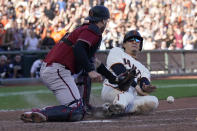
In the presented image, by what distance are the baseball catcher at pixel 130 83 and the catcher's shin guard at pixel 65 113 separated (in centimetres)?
62

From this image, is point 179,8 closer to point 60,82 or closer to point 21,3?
point 21,3

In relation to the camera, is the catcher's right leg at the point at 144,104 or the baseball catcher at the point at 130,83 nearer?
the baseball catcher at the point at 130,83

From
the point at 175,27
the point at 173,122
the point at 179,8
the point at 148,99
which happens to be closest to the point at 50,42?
the point at 175,27

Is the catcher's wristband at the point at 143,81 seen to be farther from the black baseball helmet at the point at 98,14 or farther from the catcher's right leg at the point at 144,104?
the black baseball helmet at the point at 98,14

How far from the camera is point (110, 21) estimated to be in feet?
58.9

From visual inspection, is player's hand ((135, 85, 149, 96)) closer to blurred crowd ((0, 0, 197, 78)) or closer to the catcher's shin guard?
the catcher's shin guard

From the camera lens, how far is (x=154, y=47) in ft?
58.4

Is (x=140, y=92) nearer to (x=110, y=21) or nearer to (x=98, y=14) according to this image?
(x=98, y=14)

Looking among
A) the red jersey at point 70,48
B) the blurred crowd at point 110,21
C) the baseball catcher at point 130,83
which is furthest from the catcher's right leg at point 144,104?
the blurred crowd at point 110,21

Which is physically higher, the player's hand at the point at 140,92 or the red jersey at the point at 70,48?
the red jersey at the point at 70,48

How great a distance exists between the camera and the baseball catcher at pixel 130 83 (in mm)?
6179

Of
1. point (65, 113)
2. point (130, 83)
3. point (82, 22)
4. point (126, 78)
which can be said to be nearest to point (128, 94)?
point (130, 83)

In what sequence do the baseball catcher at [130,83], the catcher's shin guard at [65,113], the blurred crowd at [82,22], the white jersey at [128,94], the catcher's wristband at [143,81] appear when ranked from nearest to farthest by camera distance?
the catcher's shin guard at [65,113] < the baseball catcher at [130,83] < the white jersey at [128,94] < the catcher's wristband at [143,81] < the blurred crowd at [82,22]

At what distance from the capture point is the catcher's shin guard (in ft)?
18.1
